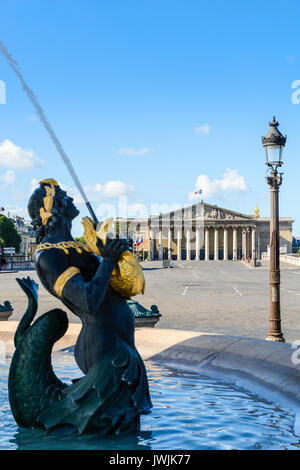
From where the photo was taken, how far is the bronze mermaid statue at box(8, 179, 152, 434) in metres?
3.86

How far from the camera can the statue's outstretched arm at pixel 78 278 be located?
A: 3703 mm

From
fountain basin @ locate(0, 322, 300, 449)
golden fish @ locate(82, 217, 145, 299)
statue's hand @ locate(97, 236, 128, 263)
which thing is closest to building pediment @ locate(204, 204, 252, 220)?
fountain basin @ locate(0, 322, 300, 449)

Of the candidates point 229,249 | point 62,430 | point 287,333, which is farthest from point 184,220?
point 62,430

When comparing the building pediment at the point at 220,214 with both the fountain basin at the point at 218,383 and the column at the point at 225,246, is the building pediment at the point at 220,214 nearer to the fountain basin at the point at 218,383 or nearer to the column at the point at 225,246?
the column at the point at 225,246

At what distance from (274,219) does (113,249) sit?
556 cm

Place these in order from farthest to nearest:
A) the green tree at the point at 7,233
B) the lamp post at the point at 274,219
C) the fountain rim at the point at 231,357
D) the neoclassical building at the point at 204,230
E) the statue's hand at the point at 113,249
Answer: the neoclassical building at the point at 204,230 < the green tree at the point at 7,233 < the lamp post at the point at 274,219 < the fountain rim at the point at 231,357 < the statue's hand at the point at 113,249

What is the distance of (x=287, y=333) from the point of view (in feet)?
39.3

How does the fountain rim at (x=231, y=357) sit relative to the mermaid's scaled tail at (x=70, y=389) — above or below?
below

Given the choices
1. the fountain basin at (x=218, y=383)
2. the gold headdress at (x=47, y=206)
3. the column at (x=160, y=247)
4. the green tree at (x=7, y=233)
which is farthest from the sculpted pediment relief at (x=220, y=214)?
the gold headdress at (x=47, y=206)

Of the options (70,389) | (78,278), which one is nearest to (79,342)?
(70,389)

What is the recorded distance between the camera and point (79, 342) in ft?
13.8

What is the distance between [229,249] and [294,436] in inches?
5158

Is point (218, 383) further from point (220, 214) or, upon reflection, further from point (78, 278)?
point (220, 214)
